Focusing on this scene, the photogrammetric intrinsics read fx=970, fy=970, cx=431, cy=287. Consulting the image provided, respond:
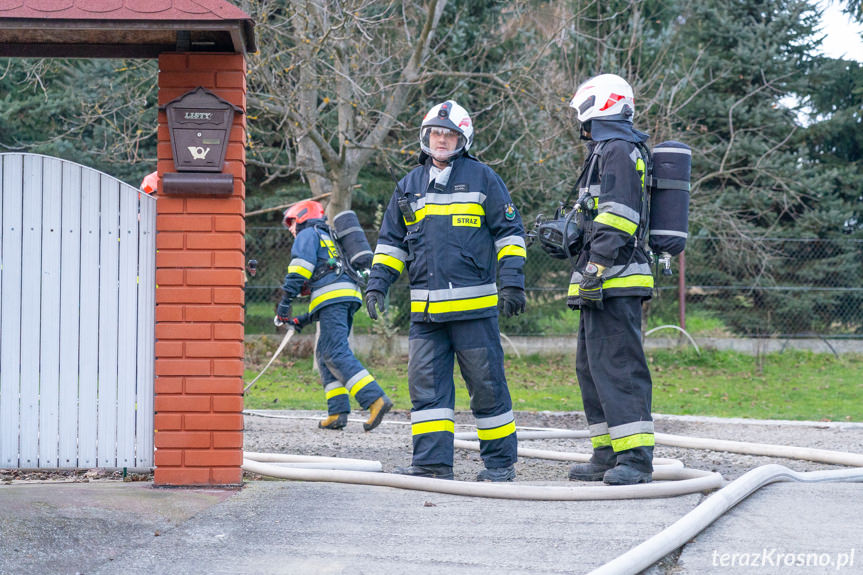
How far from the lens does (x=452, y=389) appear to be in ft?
18.2

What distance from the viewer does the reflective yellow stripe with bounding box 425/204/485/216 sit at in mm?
5475

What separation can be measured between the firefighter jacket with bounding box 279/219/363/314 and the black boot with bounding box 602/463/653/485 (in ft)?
12.1

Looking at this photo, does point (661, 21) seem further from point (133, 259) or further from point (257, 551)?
point (257, 551)

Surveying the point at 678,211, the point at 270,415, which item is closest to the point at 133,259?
the point at 678,211

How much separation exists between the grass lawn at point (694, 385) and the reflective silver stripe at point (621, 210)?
5588mm

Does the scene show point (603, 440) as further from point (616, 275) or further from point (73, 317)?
point (73, 317)

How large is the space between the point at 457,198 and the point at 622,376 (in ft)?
4.43

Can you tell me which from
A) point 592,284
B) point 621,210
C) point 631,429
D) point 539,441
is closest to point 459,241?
point 592,284

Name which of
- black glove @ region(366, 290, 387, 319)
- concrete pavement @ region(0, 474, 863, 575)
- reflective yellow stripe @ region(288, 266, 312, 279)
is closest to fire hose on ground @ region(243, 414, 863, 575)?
concrete pavement @ region(0, 474, 863, 575)

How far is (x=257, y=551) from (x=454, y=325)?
86.1 inches

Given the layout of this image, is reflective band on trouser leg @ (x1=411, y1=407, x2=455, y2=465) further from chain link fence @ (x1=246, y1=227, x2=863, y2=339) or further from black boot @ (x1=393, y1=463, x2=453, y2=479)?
chain link fence @ (x1=246, y1=227, x2=863, y2=339)

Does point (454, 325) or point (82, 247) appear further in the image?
point (454, 325)

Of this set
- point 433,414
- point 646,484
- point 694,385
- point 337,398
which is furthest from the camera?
point 694,385

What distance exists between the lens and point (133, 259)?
16.0 ft
